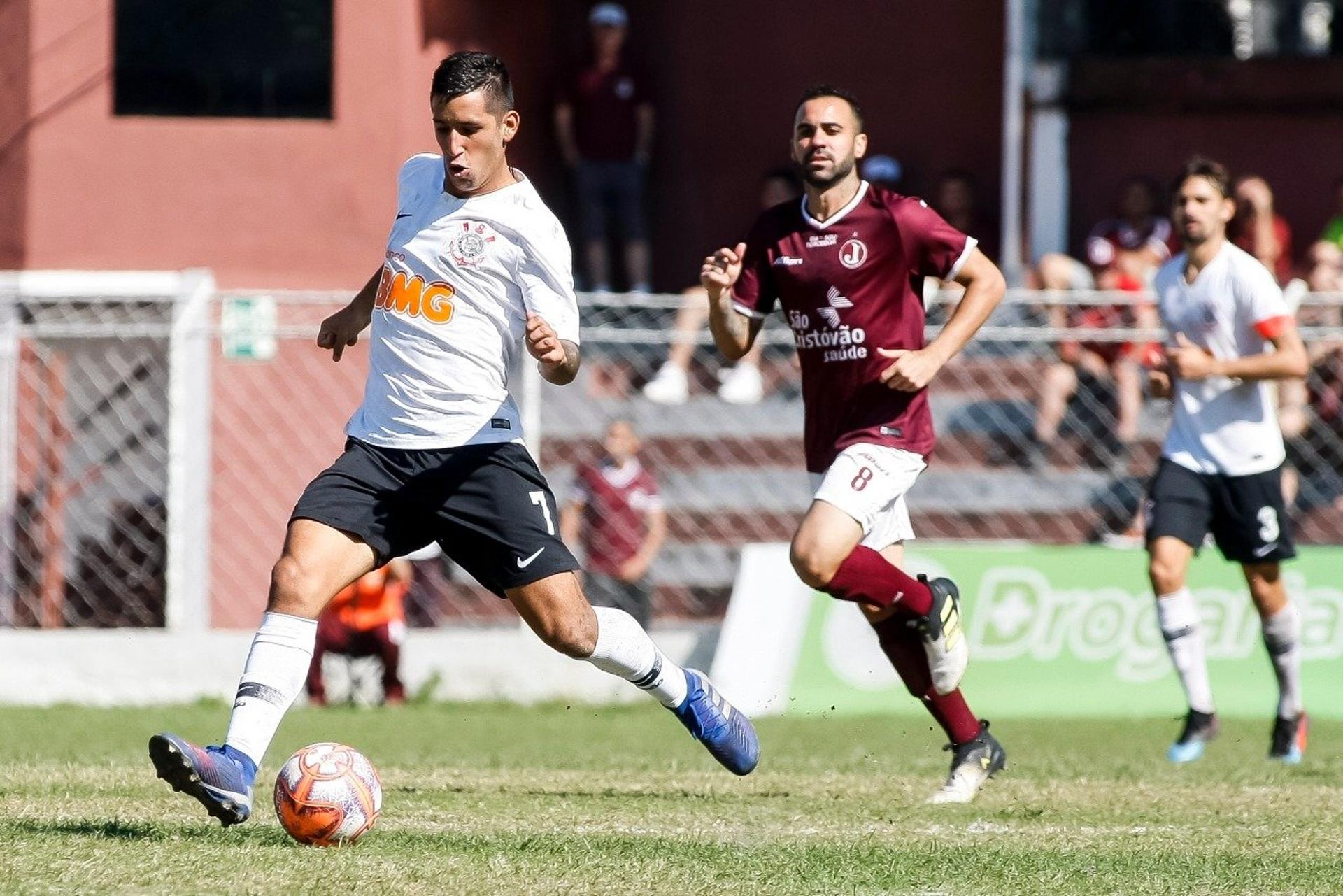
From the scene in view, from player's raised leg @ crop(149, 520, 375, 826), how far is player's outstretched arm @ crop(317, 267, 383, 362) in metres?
0.77

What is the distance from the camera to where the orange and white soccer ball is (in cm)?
550

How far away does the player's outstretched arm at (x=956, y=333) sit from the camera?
6910mm

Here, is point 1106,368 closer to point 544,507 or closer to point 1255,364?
point 1255,364

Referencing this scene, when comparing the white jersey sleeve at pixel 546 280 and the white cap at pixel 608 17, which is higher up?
the white cap at pixel 608 17

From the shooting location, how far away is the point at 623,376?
1347cm

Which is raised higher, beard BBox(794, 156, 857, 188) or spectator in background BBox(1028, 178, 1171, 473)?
beard BBox(794, 156, 857, 188)

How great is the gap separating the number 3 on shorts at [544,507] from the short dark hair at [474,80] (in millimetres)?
1175

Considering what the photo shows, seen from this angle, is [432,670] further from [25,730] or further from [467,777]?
[467,777]

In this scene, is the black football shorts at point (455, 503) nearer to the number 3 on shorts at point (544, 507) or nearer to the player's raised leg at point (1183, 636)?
the number 3 on shorts at point (544, 507)

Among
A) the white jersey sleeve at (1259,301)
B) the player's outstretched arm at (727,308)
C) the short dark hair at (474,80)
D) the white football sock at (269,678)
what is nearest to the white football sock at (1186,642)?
the white jersey sleeve at (1259,301)

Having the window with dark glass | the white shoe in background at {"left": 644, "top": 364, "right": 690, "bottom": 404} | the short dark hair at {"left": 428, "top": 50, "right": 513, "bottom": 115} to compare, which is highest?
the window with dark glass

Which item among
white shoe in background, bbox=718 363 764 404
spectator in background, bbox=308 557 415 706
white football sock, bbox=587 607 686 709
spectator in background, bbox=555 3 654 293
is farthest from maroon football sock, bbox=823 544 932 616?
spectator in background, bbox=555 3 654 293

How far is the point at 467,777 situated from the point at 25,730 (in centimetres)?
368

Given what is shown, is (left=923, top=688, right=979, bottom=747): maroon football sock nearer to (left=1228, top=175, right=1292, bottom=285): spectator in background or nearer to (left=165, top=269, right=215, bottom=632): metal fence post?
(left=165, top=269, right=215, bottom=632): metal fence post
